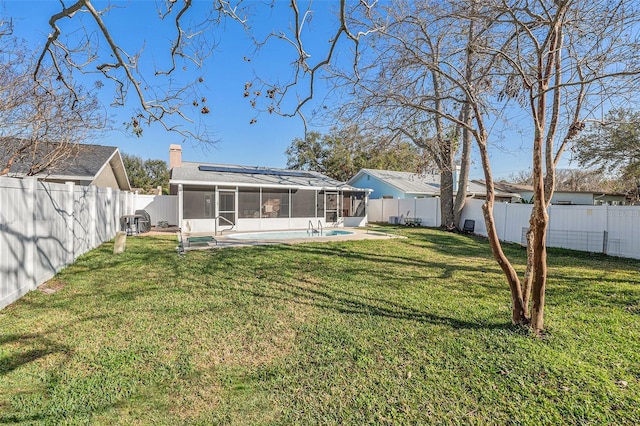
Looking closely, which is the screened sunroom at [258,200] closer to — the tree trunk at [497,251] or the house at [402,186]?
the house at [402,186]

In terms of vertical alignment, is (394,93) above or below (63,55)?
below

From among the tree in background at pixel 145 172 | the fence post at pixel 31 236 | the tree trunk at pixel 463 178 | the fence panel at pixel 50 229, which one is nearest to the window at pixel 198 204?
the fence panel at pixel 50 229

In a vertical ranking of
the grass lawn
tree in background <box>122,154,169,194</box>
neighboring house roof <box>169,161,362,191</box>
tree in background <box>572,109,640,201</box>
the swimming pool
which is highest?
tree in background <box>122,154,169,194</box>

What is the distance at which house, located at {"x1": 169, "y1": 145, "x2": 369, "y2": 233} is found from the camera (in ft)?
46.2

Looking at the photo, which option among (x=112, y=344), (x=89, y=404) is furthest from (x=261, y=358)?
(x=112, y=344)

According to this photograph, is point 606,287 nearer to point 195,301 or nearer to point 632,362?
point 632,362

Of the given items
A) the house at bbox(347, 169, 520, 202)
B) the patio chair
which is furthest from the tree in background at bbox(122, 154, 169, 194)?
the patio chair

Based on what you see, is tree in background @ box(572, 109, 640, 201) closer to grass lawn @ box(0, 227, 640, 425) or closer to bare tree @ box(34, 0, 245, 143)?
grass lawn @ box(0, 227, 640, 425)

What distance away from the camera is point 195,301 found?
16.1ft

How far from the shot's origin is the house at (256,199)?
14.1m

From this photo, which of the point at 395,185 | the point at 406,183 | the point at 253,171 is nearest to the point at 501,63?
the point at 253,171

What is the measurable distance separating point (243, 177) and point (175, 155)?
444cm

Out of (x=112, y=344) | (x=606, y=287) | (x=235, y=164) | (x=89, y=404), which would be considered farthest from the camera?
(x=235, y=164)

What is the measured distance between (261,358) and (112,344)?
1.69 metres
